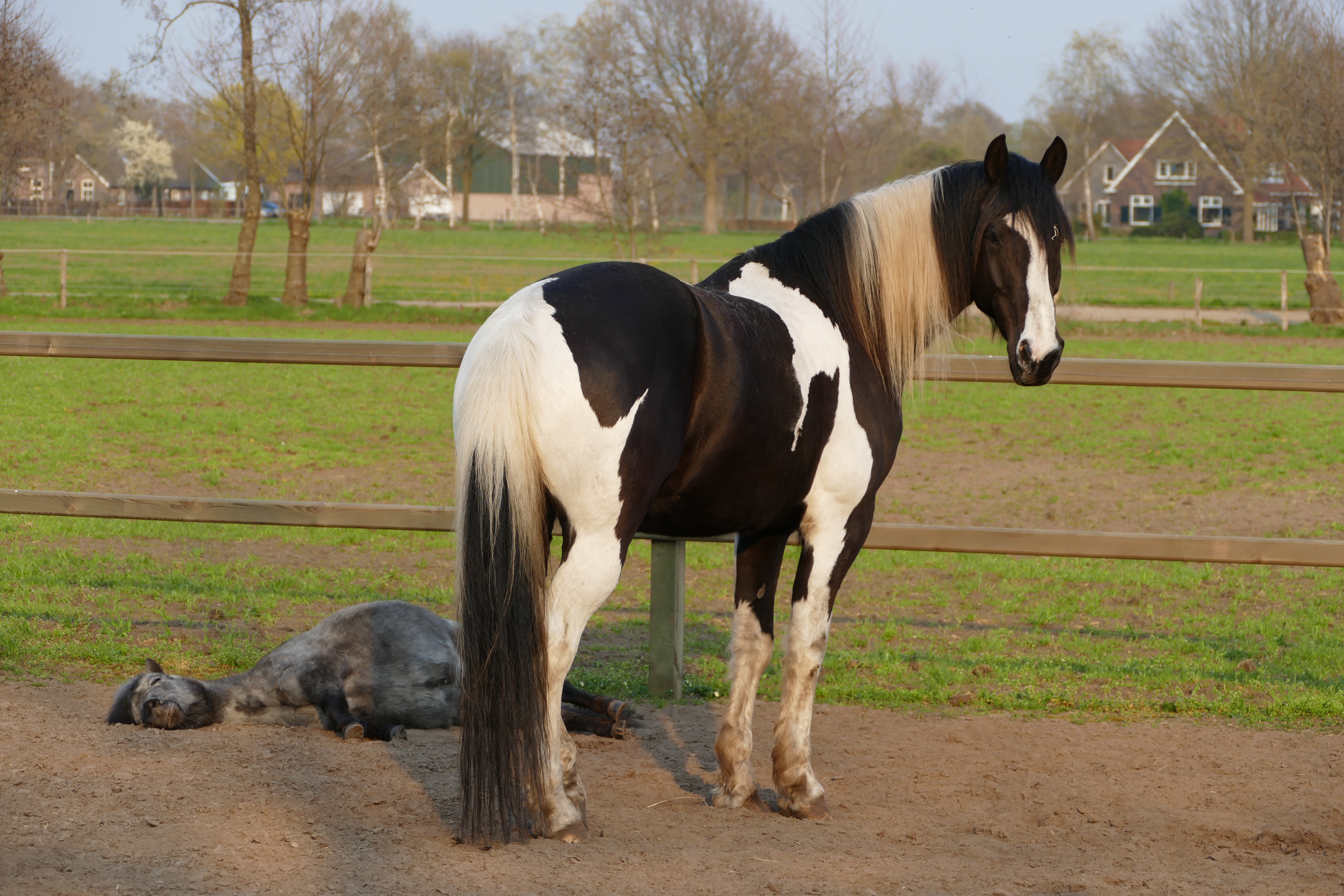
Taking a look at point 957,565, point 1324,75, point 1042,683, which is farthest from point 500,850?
point 1324,75

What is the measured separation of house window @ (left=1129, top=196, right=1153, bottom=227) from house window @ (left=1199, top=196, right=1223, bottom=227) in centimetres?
260

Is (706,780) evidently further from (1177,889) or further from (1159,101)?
(1159,101)

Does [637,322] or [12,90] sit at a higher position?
[12,90]

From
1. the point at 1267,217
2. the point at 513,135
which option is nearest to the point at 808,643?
the point at 513,135

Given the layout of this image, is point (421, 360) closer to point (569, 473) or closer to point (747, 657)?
point (747, 657)

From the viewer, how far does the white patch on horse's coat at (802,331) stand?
10.4 feet

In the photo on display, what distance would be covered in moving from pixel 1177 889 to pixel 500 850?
1.71m

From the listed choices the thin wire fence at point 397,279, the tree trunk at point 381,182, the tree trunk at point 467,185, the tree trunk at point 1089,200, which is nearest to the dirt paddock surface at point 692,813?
the thin wire fence at point 397,279

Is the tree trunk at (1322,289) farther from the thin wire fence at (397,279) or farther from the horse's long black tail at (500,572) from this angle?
the horse's long black tail at (500,572)

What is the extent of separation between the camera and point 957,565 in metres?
7.30

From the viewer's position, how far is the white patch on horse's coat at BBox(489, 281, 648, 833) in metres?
2.70

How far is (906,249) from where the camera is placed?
347cm

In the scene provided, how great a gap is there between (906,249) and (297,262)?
17.9 metres

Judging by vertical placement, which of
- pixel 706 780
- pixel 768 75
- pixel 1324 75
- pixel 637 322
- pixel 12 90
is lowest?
pixel 706 780
